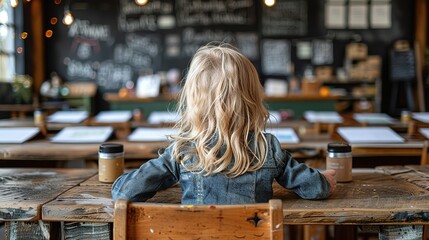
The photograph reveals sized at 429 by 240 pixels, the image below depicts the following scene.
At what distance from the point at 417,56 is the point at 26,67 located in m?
5.74

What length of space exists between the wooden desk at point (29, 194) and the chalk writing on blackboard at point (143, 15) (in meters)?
→ 7.10

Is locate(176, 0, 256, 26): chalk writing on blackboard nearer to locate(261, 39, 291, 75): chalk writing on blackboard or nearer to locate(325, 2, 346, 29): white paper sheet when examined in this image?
locate(261, 39, 291, 75): chalk writing on blackboard

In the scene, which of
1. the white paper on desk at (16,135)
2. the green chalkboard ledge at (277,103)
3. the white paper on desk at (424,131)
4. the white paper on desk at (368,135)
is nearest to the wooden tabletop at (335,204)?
the white paper on desk at (368,135)

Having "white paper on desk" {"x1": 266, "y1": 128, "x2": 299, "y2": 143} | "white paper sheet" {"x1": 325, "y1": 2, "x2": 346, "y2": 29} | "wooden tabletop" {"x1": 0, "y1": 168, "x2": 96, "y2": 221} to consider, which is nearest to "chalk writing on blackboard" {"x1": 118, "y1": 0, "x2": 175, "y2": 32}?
"white paper sheet" {"x1": 325, "y1": 2, "x2": 346, "y2": 29}

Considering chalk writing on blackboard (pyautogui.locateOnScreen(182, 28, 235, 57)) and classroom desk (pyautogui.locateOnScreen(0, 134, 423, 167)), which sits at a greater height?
chalk writing on blackboard (pyautogui.locateOnScreen(182, 28, 235, 57))

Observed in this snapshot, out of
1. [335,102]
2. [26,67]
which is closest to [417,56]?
[335,102]

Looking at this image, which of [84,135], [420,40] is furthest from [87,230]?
[420,40]

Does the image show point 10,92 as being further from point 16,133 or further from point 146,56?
point 16,133

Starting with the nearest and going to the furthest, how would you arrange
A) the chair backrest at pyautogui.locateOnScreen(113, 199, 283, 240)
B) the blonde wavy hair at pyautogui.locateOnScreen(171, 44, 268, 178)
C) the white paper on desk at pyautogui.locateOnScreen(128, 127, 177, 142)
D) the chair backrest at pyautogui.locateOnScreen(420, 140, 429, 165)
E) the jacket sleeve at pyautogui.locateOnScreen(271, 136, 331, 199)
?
the chair backrest at pyautogui.locateOnScreen(113, 199, 283, 240) → the blonde wavy hair at pyautogui.locateOnScreen(171, 44, 268, 178) → the jacket sleeve at pyautogui.locateOnScreen(271, 136, 331, 199) → the chair backrest at pyautogui.locateOnScreen(420, 140, 429, 165) → the white paper on desk at pyautogui.locateOnScreen(128, 127, 177, 142)

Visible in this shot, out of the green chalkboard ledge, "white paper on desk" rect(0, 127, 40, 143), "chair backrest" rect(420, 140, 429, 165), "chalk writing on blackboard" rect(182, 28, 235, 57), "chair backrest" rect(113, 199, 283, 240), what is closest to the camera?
"chair backrest" rect(113, 199, 283, 240)

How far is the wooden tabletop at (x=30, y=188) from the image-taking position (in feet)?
5.55

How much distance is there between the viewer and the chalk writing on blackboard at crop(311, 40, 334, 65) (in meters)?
→ 9.15

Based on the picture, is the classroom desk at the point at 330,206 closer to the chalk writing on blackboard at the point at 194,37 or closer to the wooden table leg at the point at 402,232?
the wooden table leg at the point at 402,232

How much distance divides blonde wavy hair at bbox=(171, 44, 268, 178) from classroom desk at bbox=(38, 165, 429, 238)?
7.6 inches
